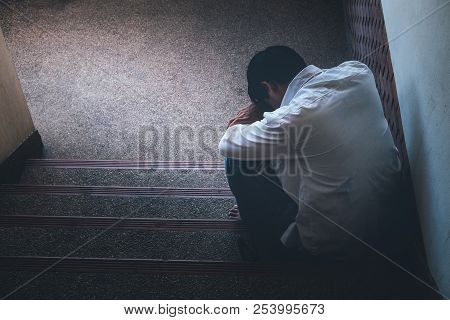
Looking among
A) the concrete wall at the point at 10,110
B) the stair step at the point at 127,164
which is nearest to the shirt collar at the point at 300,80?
the stair step at the point at 127,164

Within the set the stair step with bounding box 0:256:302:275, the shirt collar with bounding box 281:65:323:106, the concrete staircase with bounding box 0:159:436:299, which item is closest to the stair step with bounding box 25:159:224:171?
the concrete staircase with bounding box 0:159:436:299

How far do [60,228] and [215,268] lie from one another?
1.87 ft

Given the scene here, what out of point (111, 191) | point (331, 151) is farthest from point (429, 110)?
point (111, 191)

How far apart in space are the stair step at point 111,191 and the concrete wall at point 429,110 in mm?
725

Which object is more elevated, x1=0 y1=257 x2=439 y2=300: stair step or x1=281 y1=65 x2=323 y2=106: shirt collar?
x1=281 y1=65 x2=323 y2=106: shirt collar

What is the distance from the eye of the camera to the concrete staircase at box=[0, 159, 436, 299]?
5.26 ft

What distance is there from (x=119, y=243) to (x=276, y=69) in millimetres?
766

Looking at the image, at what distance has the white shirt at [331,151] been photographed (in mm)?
1413

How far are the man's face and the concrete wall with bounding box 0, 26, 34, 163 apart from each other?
107cm

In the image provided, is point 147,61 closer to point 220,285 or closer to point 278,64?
point 278,64

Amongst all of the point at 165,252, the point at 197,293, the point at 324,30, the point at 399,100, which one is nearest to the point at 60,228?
the point at 165,252

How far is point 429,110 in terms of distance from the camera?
1.51 m

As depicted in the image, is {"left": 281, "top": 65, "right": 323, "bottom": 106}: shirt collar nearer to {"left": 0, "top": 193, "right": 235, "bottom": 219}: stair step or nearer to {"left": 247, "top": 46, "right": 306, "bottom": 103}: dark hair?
{"left": 247, "top": 46, "right": 306, "bottom": 103}: dark hair

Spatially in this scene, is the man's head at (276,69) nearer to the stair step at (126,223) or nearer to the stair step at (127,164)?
the stair step at (126,223)
